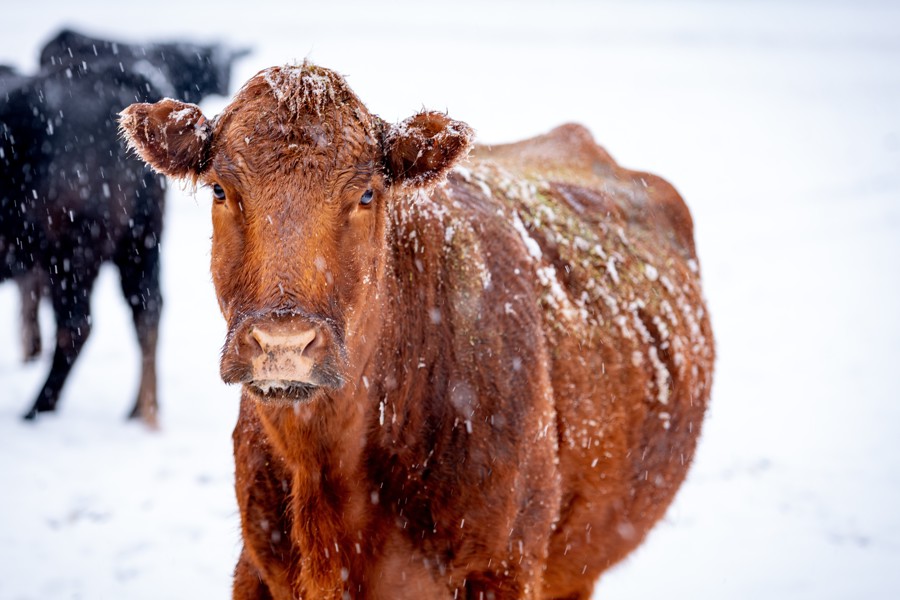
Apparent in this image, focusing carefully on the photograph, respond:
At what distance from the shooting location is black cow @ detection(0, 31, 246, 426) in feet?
17.5

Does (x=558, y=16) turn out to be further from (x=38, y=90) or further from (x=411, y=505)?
(x=411, y=505)

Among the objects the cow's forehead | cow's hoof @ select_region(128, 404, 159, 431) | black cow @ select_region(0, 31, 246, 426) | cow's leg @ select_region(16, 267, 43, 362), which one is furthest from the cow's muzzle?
cow's leg @ select_region(16, 267, 43, 362)

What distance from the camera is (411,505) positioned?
227 cm

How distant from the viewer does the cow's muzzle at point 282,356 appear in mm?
1791

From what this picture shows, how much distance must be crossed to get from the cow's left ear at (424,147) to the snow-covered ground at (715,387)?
1.55 metres

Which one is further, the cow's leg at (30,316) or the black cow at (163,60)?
the cow's leg at (30,316)

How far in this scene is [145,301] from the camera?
19.4 feet

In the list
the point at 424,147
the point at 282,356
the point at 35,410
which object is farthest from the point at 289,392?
the point at 35,410

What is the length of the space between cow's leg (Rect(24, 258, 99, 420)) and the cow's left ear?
411cm

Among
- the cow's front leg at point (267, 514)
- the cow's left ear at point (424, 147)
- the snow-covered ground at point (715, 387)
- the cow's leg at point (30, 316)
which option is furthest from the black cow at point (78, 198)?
the cow's left ear at point (424, 147)

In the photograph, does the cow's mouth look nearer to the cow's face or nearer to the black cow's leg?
the cow's face

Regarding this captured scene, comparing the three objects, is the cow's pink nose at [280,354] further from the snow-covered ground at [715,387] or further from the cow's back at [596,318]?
the snow-covered ground at [715,387]

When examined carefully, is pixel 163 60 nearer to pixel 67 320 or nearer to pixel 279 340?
pixel 67 320

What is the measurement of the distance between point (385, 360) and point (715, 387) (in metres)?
5.97
